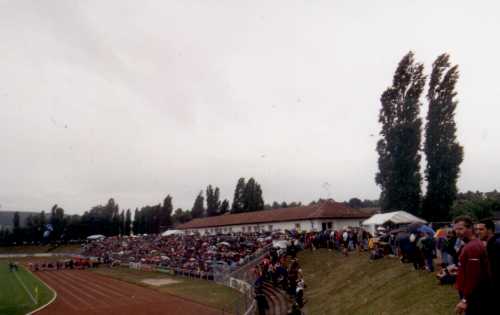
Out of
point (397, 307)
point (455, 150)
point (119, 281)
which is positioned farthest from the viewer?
point (119, 281)

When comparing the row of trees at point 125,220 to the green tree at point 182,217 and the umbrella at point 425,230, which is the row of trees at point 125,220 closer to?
the green tree at point 182,217

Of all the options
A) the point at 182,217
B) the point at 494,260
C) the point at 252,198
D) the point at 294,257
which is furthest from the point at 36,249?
the point at 494,260

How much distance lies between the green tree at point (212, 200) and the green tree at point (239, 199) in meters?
13.2

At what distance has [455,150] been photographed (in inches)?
1264

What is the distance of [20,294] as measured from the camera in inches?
1163

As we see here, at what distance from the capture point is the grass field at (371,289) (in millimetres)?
11209

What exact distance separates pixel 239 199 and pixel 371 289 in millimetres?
68621

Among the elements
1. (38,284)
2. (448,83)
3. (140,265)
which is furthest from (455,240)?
(140,265)

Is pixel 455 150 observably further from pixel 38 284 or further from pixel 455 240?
pixel 38 284

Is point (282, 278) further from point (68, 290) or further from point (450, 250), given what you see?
point (68, 290)

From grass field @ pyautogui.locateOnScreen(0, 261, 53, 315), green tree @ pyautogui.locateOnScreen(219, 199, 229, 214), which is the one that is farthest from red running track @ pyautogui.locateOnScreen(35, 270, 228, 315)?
green tree @ pyautogui.locateOnScreen(219, 199, 229, 214)

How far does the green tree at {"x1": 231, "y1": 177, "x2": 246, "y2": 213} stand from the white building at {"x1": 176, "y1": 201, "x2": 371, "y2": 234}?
17.6 metres

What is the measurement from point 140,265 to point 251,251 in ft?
60.8

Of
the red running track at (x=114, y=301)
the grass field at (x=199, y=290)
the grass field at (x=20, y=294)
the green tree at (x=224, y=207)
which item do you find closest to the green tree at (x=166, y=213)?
the green tree at (x=224, y=207)
